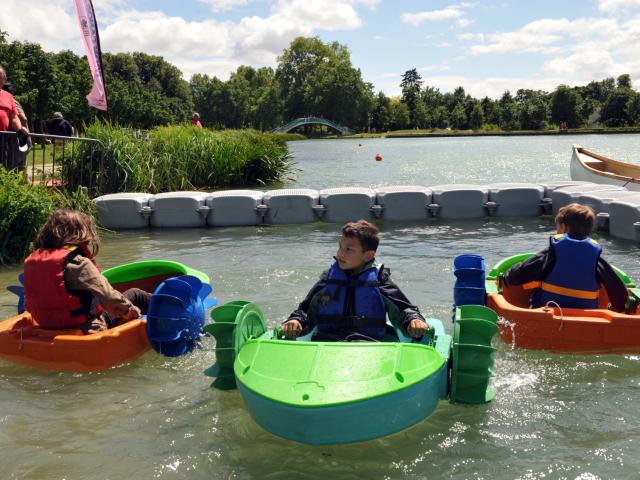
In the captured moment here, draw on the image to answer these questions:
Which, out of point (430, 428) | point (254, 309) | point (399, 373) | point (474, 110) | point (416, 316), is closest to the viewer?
point (399, 373)

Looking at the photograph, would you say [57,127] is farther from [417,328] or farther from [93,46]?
[417,328]

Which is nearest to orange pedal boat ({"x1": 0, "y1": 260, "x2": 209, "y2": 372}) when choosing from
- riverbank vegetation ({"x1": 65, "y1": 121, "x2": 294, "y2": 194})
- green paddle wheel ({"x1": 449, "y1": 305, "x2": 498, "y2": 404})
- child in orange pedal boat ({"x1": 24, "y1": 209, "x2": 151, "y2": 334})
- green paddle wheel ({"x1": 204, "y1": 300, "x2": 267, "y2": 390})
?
child in orange pedal boat ({"x1": 24, "y1": 209, "x2": 151, "y2": 334})

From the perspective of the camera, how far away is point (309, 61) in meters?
84.4

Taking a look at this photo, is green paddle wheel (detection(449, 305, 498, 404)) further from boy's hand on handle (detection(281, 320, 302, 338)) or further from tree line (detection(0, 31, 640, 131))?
tree line (detection(0, 31, 640, 131))

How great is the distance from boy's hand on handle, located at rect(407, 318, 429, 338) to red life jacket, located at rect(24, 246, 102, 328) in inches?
85.0

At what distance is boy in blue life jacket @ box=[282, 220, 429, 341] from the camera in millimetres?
3645

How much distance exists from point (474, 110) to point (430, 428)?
265 feet

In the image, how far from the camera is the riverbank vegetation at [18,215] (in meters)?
7.19

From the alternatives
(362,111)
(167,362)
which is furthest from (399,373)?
(362,111)

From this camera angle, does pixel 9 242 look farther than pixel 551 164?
No

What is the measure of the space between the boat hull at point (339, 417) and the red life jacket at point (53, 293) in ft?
5.66

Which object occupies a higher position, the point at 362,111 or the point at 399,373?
the point at 362,111

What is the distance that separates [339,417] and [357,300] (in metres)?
1.10

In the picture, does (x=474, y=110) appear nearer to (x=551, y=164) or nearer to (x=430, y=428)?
(x=551, y=164)
